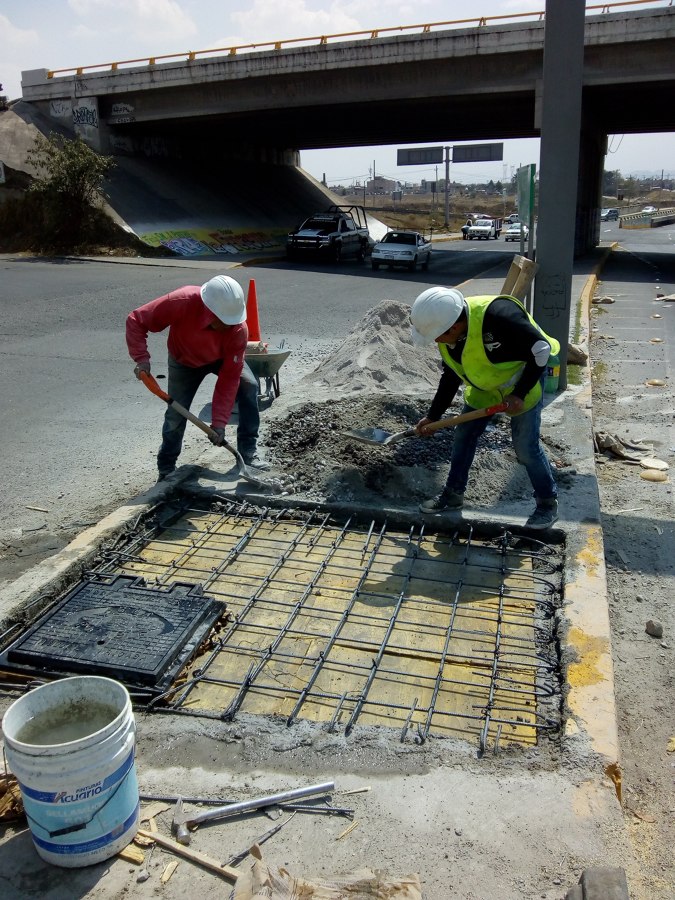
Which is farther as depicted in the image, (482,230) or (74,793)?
(482,230)

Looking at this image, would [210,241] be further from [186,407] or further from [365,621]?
[365,621]

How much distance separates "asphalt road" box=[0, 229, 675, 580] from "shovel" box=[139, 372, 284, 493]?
745 millimetres

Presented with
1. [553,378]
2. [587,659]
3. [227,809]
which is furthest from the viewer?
[553,378]

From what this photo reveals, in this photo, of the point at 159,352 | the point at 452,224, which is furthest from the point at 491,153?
the point at 159,352

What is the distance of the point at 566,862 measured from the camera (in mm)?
2418

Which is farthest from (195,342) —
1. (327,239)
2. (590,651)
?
(327,239)

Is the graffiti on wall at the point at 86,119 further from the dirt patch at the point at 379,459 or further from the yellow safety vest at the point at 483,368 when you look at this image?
the yellow safety vest at the point at 483,368

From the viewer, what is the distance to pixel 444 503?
16.5 ft

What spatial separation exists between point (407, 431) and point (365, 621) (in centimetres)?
161

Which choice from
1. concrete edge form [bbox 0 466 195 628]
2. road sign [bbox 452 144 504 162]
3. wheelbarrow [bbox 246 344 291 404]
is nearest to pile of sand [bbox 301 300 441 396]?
wheelbarrow [bbox 246 344 291 404]

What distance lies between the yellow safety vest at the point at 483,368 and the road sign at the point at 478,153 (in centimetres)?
5277

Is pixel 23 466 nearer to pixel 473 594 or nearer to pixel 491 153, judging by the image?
pixel 473 594

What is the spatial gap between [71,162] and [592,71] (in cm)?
1660

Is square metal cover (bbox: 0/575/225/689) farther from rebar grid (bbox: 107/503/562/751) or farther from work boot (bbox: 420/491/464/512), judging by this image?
work boot (bbox: 420/491/464/512)
